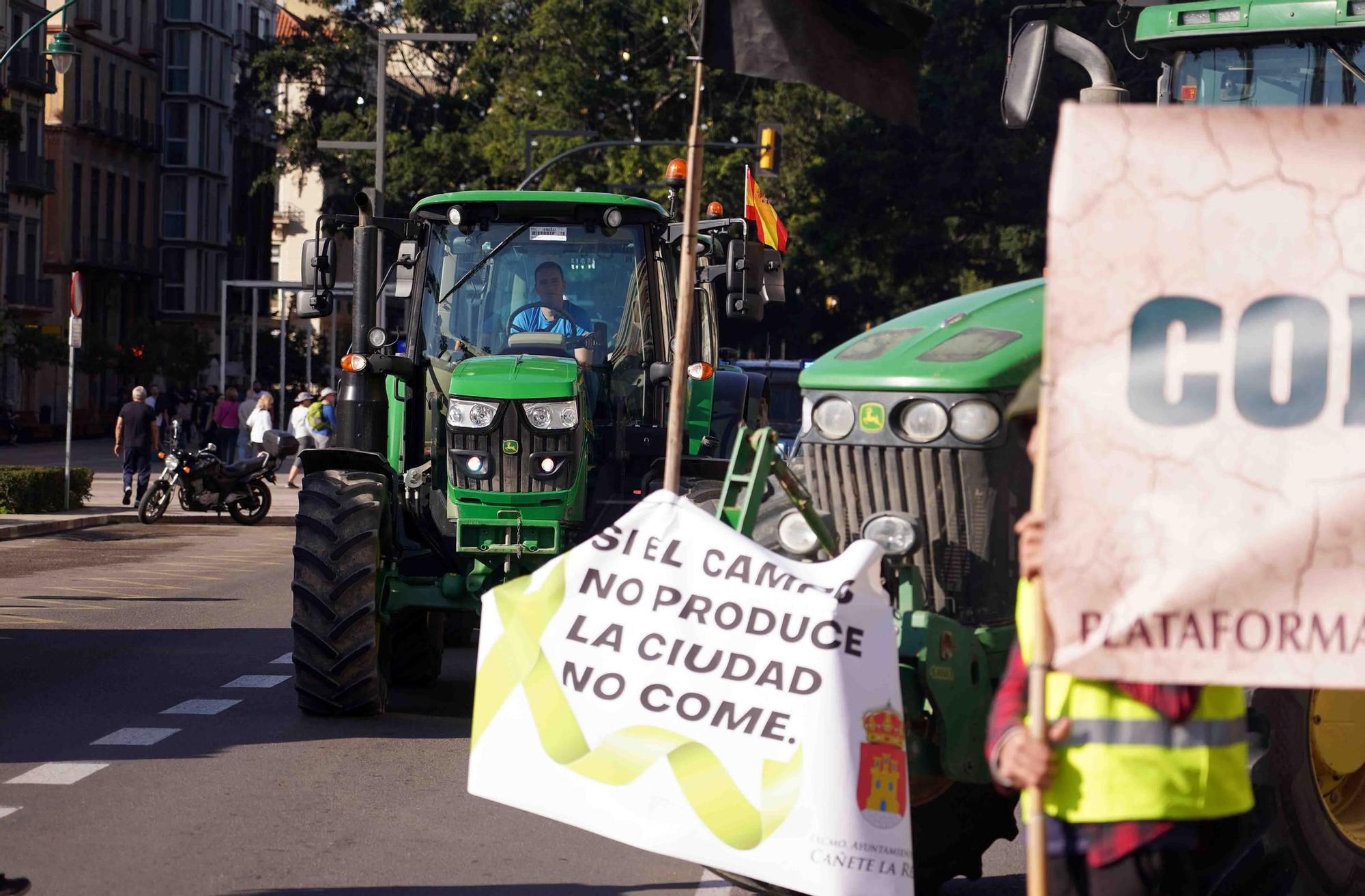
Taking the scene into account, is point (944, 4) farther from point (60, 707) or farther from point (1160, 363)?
point (1160, 363)

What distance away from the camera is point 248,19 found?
92.3 metres

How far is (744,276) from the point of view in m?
11.8

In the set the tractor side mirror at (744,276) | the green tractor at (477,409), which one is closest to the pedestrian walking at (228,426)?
→ the green tractor at (477,409)

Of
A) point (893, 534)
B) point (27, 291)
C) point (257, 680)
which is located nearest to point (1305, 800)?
point (893, 534)

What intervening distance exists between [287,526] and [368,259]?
17.5 metres

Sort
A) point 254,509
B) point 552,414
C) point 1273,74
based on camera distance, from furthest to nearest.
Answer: point 254,509, point 552,414, point 1273,74

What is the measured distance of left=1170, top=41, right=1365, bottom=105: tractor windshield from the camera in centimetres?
919

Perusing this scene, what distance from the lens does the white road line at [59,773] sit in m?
9.05

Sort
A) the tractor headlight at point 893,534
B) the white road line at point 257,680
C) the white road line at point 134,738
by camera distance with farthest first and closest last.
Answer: the white road line at point 257,680 < the white road line at point 134,738 < the tractor headlight at point 893,534

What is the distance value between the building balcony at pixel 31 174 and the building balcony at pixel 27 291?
2.60 metres

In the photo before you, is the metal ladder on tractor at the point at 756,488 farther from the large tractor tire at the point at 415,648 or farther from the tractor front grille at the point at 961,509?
the large tractor tire at the point at 415,648

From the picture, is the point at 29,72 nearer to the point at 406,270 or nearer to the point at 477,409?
the point at 406,270

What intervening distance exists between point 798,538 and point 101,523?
22.7 m

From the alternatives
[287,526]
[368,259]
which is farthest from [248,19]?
[368,259]
